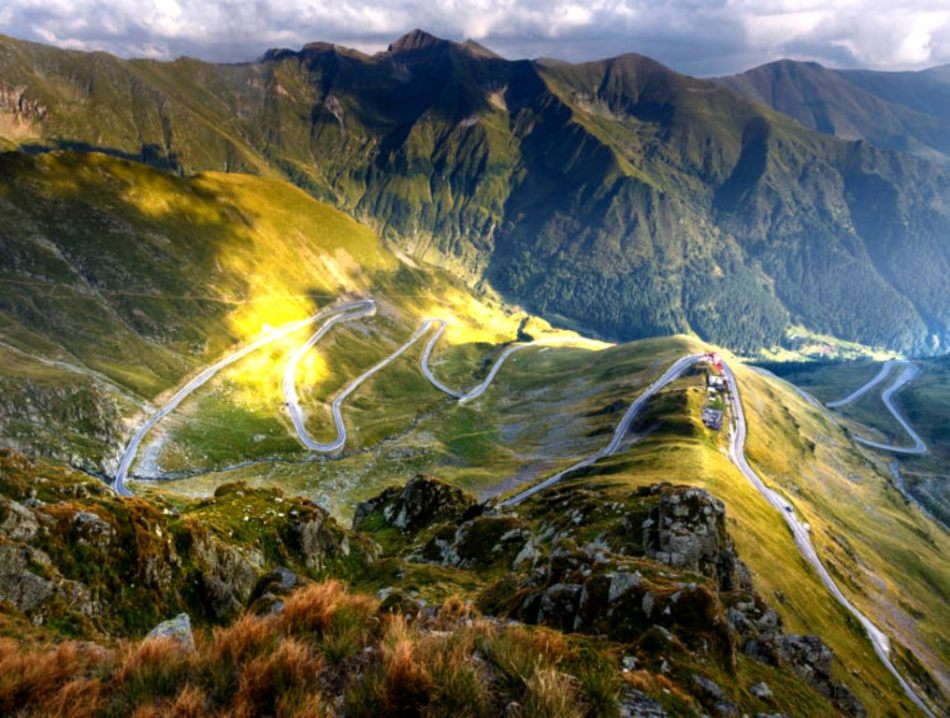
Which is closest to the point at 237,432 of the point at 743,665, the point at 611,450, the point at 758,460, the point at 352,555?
the point at 611,450

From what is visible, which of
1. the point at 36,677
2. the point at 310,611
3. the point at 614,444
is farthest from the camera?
the point at 614,444

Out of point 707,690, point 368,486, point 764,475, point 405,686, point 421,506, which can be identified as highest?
point 405,686

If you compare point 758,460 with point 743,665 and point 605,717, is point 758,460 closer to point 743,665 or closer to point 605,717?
point 743,665

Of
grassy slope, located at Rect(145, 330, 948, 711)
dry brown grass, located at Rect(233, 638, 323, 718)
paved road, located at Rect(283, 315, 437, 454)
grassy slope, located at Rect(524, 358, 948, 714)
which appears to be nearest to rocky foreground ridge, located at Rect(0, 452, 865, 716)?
dry brown grass, located at Rect(233, 638, 323, 718)

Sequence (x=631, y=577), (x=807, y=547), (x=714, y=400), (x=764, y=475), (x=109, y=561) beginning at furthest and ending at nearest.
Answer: (x=714, y=400) < (x=764, y=475) < (x=807, y=547) < (x=631, y=577) < (x=109, y=561)

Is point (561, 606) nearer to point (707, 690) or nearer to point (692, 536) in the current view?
point (707, 690)

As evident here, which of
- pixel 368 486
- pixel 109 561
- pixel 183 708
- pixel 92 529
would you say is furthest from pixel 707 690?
pixel 368 486
